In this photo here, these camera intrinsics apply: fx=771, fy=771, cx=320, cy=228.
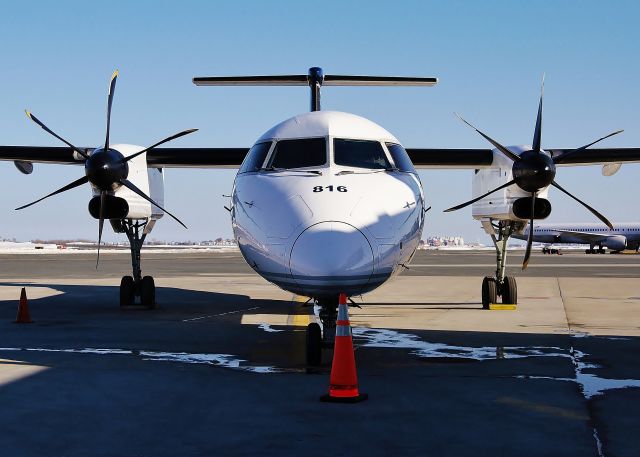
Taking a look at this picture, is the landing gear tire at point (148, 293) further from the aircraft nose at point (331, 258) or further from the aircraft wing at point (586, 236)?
the aircraft wing at point (586, 236)

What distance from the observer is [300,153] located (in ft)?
32.0

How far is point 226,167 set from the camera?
1847 cm

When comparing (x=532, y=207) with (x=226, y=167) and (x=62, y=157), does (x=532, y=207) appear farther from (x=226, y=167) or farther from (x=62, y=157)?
(x=62, y=157)

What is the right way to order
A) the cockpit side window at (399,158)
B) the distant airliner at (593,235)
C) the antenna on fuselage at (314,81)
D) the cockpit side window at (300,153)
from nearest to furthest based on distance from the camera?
the cockpit side window at (300,153) → the cockpit side window at (399,158) → the antenna on fuselage at (314,81) → the distant airliner at (593,235)

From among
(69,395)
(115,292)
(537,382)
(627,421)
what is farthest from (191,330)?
(115,292)

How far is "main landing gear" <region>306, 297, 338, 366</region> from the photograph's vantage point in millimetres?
8469

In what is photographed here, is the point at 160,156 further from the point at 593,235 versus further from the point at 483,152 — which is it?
the point at 593,235

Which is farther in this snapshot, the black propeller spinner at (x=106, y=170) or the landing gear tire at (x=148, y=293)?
the landing gear tire at (x=148, y=293)

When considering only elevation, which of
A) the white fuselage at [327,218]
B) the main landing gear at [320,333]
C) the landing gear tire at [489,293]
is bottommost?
the main landing gear at [320,333]

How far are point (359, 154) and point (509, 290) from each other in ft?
25.6

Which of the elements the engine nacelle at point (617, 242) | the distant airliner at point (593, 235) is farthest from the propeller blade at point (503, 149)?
the engine nacelle at point (617, 242)

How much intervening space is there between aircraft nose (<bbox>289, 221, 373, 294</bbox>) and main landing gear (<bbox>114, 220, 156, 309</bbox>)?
8.91 meters

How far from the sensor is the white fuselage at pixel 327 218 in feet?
25.5

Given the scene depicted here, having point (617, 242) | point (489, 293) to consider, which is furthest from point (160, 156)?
point (617, 242)
